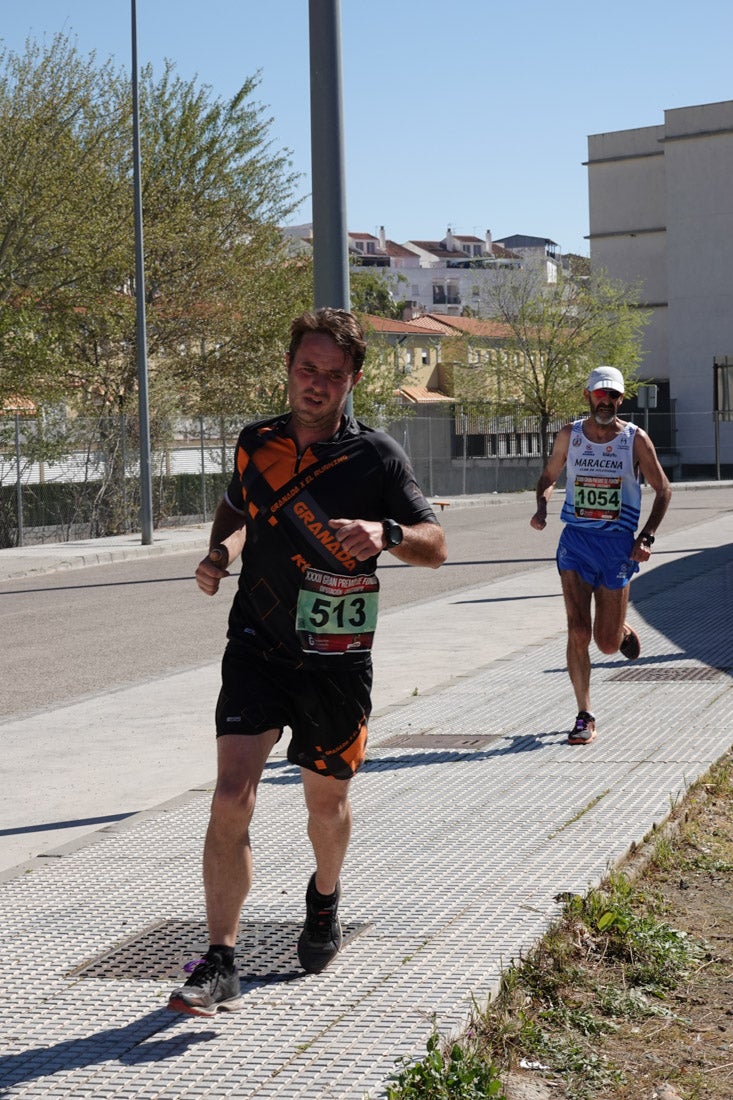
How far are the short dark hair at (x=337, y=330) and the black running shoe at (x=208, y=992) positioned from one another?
1582 mm

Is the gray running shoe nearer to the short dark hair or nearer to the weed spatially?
the short dark hair

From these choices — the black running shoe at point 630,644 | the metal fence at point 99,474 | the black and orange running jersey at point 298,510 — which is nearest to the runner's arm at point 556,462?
the black running shoe at point 630,644

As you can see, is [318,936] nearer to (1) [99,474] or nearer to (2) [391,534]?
(2) [391,534]

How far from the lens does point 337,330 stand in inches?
164

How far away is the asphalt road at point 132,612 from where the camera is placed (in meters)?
11.4

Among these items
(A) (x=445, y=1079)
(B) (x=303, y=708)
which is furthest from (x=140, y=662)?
(A) (x=445, y=1079)

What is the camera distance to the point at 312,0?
7.08 m

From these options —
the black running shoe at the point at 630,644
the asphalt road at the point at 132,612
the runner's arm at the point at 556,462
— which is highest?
the runner's arm at the point at 556,462

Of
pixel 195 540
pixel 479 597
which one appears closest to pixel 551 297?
pixel 195 540

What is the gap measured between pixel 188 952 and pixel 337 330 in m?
1.82

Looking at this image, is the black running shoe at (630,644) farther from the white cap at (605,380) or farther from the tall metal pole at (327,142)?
the tall metal pole at (327,142)

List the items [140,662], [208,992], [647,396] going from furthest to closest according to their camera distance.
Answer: [647,396] → [140,662] → [208,992]

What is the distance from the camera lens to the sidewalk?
368 cm

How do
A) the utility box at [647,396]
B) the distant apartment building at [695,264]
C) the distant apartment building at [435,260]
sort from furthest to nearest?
1. the distant apartment building at [435,260]
2. the distant apartment building at [695,264]
3. the utility box at [647,396]
